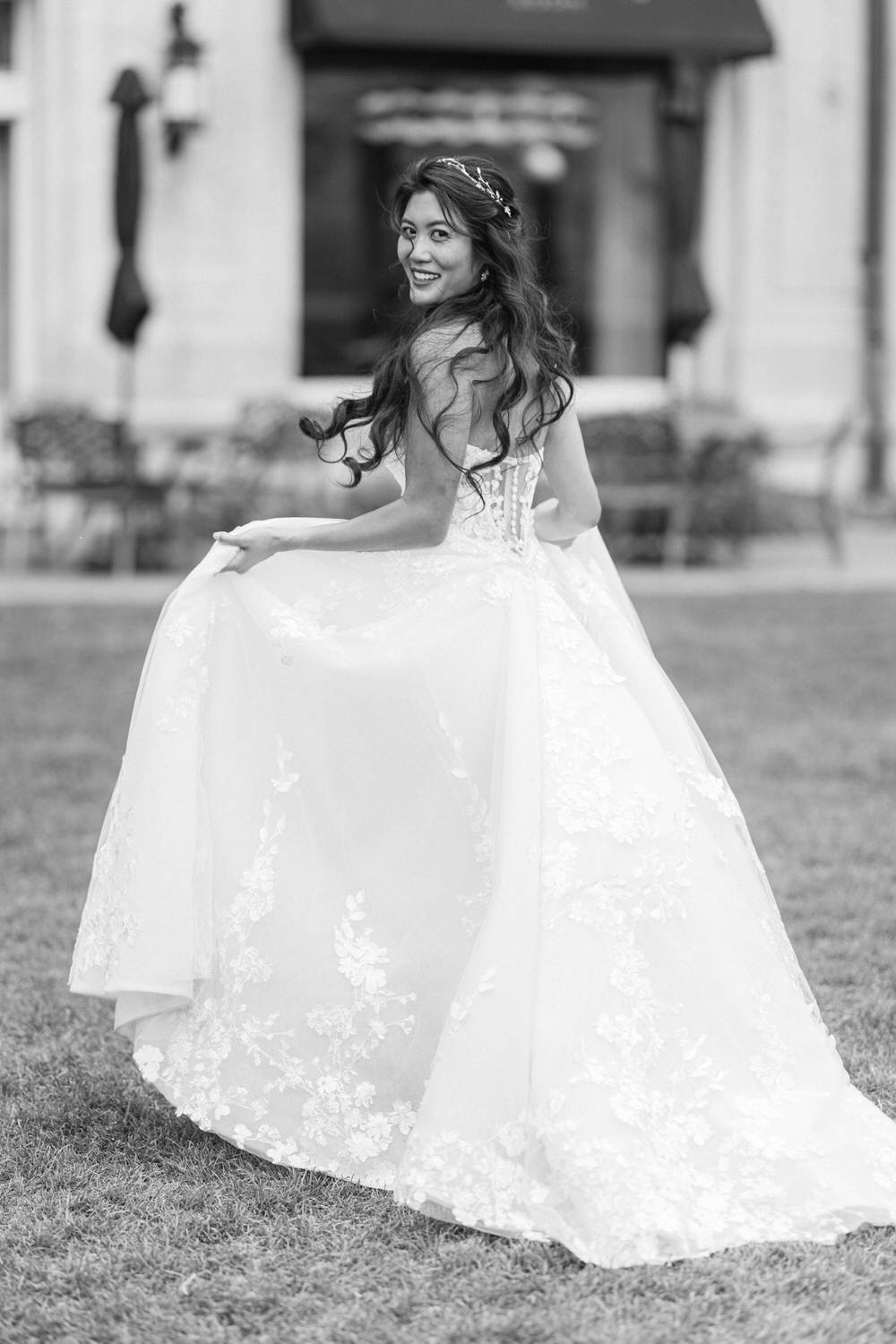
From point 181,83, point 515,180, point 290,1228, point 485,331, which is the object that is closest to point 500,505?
point 485,331

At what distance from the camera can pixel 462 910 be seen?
3.46 meters

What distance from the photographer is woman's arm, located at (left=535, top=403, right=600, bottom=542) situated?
12.1 ft

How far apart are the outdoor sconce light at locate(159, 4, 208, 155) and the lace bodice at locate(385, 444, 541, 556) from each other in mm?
9901

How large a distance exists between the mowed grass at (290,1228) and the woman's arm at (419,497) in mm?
1137

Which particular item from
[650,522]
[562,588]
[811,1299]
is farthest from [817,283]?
[811,1299]

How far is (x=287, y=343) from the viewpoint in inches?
538

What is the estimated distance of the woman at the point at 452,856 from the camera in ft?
10.6

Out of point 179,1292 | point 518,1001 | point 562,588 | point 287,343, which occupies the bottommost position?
point 179,1292

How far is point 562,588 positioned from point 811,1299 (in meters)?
1.39

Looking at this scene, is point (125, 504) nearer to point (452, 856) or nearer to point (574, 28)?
point (574, 28)

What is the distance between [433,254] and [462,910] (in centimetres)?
118

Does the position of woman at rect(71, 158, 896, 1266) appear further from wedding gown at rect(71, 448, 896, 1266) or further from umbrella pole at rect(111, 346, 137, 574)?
umbrella pole at rect(111, 346, 137, 574)

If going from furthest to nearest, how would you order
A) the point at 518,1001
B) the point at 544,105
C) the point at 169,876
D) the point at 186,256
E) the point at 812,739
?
the point at 544,105 < the point at 186,256 < the point at 812,739 < the point at 169,876 < the point at 518,1001

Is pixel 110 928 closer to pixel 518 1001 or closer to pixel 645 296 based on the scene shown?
pixel 518 1001
